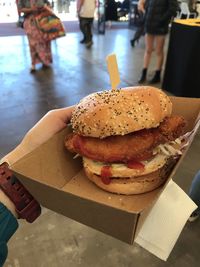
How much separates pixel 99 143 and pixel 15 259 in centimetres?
111

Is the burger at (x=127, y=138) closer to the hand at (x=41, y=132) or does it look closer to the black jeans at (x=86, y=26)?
the hand at (x=41, y=132)

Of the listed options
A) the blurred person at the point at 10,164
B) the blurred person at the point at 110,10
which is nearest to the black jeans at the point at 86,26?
the blurred person at the point at 110,10

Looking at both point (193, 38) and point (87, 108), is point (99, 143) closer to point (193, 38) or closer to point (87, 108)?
point (87, 108)

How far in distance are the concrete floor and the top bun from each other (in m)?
1.00

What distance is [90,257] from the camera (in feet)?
5.97

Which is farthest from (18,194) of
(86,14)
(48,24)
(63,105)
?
(86,14)

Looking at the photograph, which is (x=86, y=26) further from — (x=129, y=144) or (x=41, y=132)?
(x=129, y=144)

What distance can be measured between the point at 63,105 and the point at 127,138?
2.95 meters

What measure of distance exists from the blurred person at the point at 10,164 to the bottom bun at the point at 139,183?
0.31 m

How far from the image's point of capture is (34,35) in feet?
17.2

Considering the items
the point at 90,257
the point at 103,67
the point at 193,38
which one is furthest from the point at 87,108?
the point at 103,67

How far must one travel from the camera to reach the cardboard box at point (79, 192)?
0.83m

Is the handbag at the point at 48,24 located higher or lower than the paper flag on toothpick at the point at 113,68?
lower

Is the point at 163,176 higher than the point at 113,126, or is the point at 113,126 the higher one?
the point at 113,126
